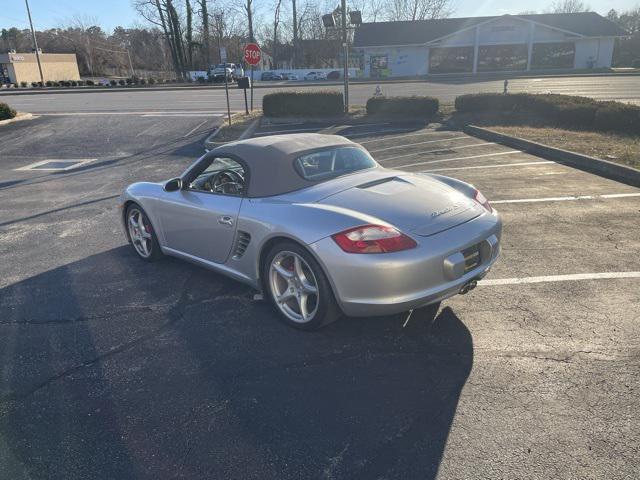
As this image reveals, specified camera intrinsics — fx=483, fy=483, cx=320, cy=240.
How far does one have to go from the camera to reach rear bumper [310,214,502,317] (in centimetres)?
319

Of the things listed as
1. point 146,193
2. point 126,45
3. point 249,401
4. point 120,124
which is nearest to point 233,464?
point 249,401

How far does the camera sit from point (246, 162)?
418 cm

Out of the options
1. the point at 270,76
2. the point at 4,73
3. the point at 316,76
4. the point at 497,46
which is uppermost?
the point at 497,46

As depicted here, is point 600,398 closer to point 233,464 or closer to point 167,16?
point 233,464

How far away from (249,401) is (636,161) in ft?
28.6

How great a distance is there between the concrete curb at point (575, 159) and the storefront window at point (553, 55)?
38122 millimetres

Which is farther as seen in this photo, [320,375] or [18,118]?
[18,118]

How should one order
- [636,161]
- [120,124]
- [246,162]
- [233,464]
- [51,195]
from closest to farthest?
[233,464] → [246,162] → [636,161] → [51,195] → [120,124]

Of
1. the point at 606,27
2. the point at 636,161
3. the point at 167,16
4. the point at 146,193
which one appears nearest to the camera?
the point at 146,193

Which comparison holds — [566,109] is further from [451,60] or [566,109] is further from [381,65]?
[381,65]

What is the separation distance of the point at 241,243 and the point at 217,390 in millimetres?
1340

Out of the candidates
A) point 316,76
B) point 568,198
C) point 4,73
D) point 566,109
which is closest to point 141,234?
point 568,198

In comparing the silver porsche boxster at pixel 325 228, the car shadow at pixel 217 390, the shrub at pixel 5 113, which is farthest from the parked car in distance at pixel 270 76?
the car shadow at pixel 217 390

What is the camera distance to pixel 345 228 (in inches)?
130
